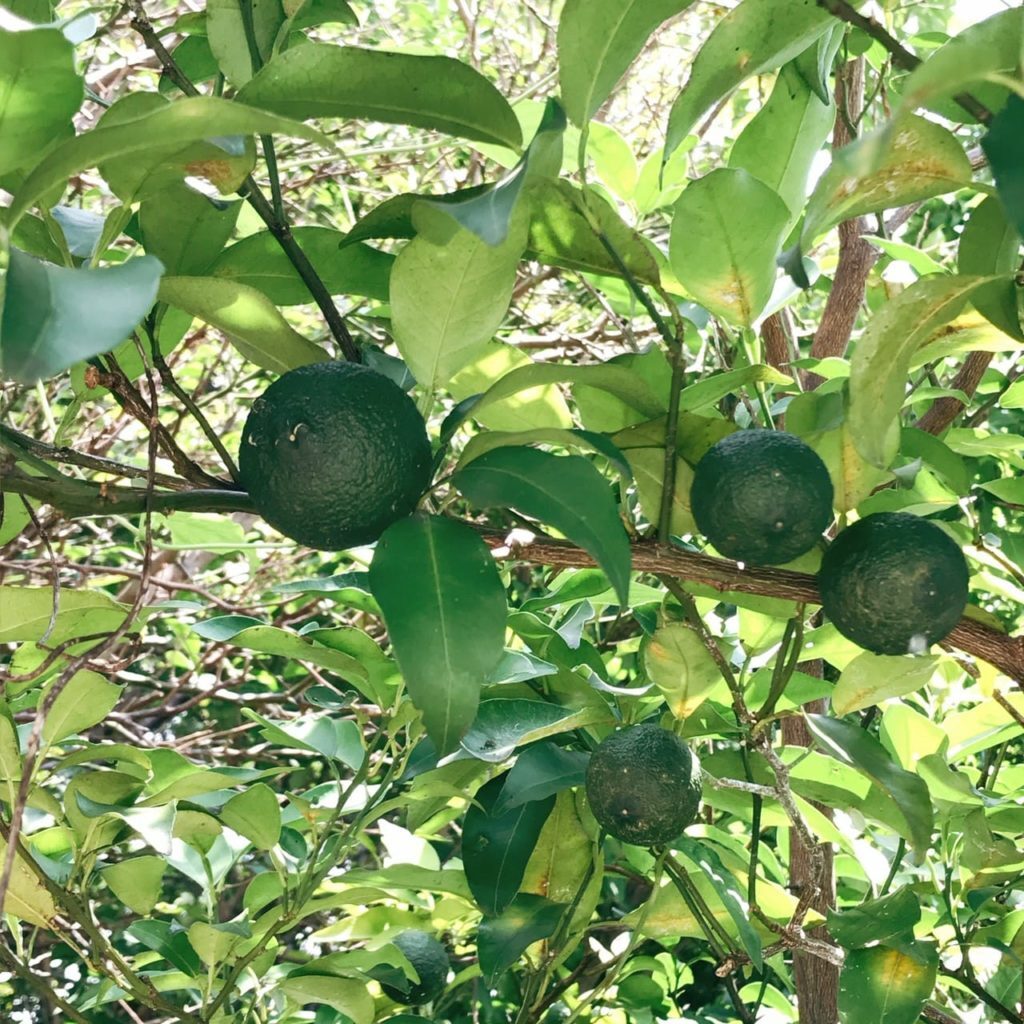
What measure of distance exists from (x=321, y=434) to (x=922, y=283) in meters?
0.34

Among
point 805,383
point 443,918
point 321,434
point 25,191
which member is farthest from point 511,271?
point 805,383

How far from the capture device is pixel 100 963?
95 centimetres

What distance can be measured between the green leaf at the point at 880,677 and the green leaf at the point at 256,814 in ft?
1.59

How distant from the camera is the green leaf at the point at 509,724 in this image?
0.85m

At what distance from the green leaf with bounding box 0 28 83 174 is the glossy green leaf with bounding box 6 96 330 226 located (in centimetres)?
7

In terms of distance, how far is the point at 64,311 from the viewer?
466 millimetres

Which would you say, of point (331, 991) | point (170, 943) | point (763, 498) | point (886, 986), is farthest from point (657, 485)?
point (170, 943)

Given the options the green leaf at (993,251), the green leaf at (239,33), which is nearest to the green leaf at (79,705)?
the green leaf at (239,33)

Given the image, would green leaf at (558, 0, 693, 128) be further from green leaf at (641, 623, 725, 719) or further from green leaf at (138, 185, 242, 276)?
green leaf at (641, 623, 725, 719)

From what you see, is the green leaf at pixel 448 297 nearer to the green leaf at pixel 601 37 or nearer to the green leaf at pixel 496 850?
the green leaf at pixel 601 37

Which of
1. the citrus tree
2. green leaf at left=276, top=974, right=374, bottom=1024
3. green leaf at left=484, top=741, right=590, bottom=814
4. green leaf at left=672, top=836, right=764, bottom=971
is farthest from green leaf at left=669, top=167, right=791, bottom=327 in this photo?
green leaf at left=276, top=974, right=374, bottom=1024

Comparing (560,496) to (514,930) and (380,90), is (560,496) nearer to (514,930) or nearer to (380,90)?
(380,90)

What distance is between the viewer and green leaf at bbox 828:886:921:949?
2.94ft

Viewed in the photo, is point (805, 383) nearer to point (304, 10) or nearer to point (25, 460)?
point (304, 10)
